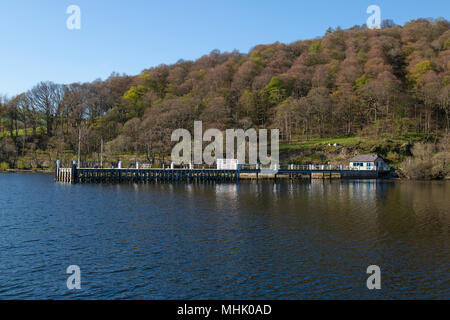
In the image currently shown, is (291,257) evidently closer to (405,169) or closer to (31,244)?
(31,244)

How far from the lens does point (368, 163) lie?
84.8 metres

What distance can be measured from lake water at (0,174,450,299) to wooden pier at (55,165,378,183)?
1341 inches

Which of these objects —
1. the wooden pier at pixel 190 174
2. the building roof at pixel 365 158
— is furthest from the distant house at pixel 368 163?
the wooden pier at pixel 190 174

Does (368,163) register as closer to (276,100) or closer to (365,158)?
(365,158)

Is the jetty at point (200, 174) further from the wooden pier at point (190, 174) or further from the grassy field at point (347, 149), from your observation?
the grassy field at point (347, 149)

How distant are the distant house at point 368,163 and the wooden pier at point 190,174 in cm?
177

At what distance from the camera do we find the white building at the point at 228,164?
262ft

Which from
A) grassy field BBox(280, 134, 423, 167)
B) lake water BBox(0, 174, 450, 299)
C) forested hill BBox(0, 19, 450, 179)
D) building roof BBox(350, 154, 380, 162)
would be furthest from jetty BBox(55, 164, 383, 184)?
lake water BBox(0, 174, 450, 299)

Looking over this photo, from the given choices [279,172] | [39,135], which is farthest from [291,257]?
[39,135]
